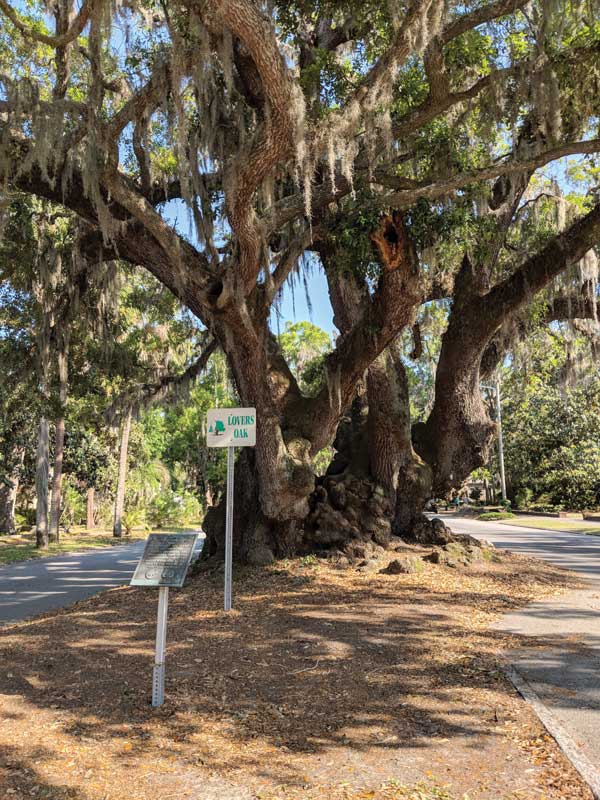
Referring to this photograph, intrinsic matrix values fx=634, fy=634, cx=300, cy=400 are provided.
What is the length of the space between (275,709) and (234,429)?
394 cm

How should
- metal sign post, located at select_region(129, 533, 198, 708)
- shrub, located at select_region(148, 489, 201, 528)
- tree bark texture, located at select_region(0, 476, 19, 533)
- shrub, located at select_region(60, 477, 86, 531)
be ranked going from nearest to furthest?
metal sign post, located at select_region(129, 533, 198, 708), tree bark texture, located at select_region(0, 476, 19, 533), shrub, located at select_region(60, 477, 86, 531), shrub, located at select_region(148, 489, 201, 528)

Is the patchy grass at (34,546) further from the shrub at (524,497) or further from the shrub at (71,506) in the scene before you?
the shrub at (524,497)

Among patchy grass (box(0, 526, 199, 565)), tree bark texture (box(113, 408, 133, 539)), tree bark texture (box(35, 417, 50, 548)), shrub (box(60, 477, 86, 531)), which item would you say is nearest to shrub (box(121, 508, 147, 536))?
patchy grass (box(0, 526, 199, 565))

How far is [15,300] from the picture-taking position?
14047 mm

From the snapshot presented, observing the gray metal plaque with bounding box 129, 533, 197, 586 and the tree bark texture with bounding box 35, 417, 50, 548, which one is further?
the tree bark texture with bounding box 35, 417, 50, 548

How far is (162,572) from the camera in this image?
13.8 feet

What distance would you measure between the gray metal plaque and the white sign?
3105 millimetres

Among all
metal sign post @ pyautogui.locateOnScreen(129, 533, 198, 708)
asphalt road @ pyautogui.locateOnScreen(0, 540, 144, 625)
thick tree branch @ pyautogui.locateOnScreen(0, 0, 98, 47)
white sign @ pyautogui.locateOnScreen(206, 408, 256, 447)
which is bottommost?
asphalt road @ pyautogui.locateOnScreen(0, 540, 144, 625)

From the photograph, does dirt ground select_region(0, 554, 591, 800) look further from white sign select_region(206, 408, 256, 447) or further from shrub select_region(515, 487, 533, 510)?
shrub select_region(515, 487, 533, 510)

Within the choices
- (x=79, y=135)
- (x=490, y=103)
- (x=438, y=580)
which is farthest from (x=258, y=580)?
(x=490, y=103)

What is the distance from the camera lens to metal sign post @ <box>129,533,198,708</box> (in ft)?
13.5

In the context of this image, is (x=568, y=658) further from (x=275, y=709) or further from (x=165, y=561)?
(x=165, y=561)

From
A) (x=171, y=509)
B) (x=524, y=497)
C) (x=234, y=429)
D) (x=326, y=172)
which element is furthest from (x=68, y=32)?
(x=524, y=497)

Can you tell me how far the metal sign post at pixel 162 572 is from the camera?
4.11 m
